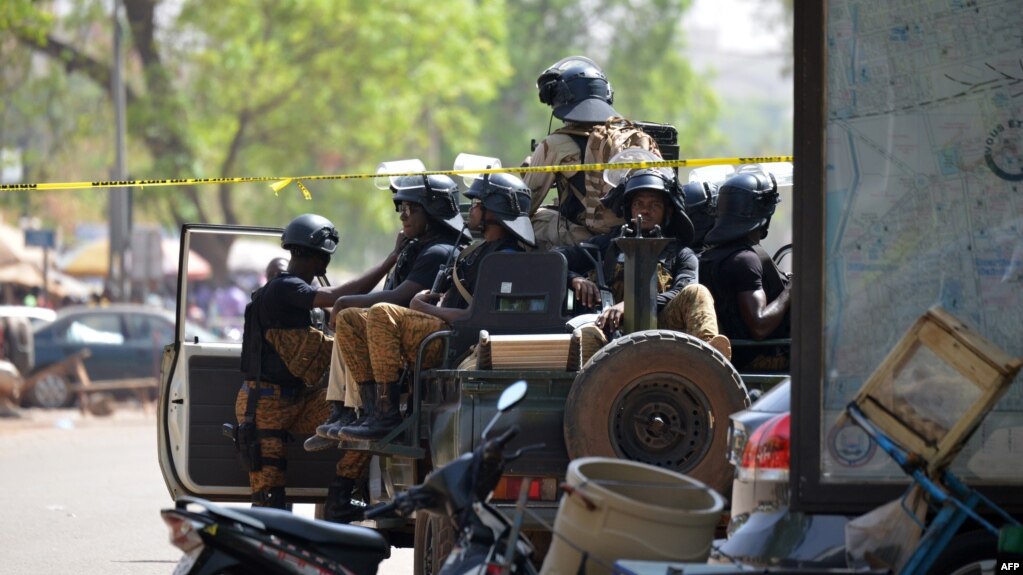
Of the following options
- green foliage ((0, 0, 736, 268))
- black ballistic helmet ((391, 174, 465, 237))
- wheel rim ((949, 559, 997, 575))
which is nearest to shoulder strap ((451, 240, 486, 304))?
black ballistic helmet ((391, 174, 465, 237))

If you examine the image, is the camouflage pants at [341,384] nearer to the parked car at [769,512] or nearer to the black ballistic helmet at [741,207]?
the black ballistic helmet at [741,207]

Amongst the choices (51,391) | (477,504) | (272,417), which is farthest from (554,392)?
(51,391)

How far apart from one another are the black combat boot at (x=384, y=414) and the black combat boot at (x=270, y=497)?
173 cm

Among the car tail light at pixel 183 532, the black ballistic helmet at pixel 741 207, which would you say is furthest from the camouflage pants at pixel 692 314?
the car tail light at pixel 183 532

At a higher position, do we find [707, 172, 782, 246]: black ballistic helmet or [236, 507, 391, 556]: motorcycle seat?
[707, 172, 782, 246]: black ballistic helmet

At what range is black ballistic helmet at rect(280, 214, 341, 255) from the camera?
34.4 feet

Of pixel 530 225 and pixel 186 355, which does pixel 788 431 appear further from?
pixel 186 355

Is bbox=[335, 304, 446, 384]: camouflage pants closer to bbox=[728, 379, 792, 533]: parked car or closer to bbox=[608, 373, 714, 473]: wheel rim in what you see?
bbox=[608, 373, 714, 473]: wheel rim

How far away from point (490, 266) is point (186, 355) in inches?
113

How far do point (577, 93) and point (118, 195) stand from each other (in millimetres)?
24653

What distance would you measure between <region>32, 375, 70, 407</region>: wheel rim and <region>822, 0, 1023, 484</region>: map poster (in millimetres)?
22057

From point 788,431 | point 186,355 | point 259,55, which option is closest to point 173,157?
point 259,55

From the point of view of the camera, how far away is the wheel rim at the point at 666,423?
295 inches

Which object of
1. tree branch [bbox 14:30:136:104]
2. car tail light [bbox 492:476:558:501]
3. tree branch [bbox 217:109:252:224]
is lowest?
car tail light [bbox 492:476:558:501]
